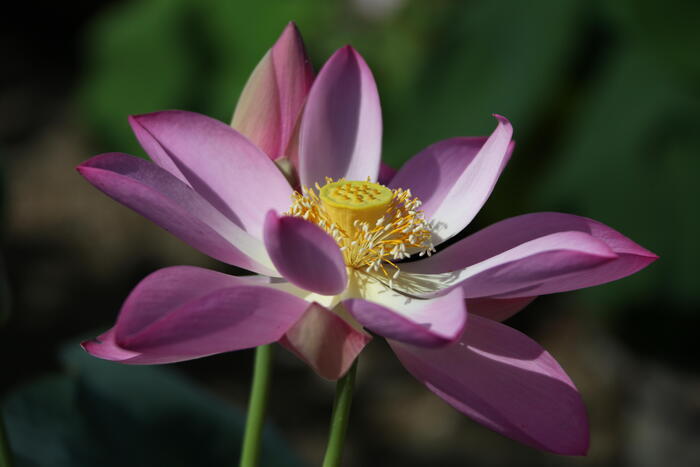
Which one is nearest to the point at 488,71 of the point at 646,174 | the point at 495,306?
the point at 646,174

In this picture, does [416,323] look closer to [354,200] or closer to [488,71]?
[354,200]

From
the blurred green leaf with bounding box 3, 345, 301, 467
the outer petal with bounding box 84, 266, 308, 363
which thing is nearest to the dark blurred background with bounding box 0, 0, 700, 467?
the blurred green leaf with bounding box 3, 345, 301, 467

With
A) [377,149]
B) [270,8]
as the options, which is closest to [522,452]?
[270,8]

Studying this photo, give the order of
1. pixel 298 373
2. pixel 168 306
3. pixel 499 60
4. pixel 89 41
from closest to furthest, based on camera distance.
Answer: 1. pixel 168 306
2. pixel 499 60
3. pixel 298 373
4. pixel 89 41

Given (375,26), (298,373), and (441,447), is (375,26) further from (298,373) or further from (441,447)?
(441,447)

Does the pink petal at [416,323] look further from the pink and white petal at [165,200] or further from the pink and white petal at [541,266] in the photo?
the pink and white petal at [165,200]

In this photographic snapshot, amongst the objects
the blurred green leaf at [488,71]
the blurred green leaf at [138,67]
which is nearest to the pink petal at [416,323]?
the blurred green leaf at [488,71]

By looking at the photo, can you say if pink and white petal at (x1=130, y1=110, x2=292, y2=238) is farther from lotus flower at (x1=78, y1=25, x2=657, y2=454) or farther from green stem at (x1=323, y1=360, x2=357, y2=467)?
green stem at (x1=323, y1=360, x2=357, y2=467)
